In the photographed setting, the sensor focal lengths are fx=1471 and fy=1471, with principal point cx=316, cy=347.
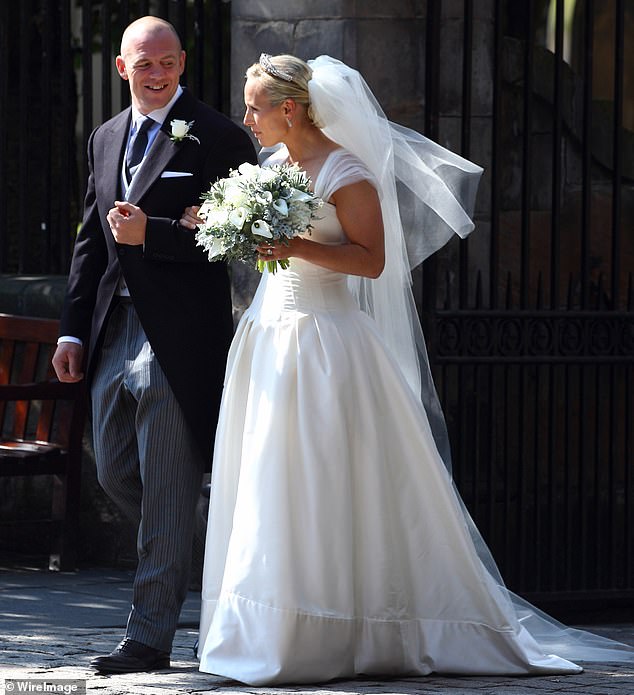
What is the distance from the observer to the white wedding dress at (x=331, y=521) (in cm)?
439

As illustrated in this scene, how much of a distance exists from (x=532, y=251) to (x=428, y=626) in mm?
2474

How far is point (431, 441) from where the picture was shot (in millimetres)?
4699

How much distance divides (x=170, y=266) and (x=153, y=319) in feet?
0.61

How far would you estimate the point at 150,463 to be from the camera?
462 centimetres

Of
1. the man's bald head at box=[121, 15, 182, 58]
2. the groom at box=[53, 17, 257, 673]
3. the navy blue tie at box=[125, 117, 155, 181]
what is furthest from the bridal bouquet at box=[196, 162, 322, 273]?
the man's bald head at box=[121, 15, 182, 58]

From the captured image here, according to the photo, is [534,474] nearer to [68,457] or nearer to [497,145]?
[497,145]

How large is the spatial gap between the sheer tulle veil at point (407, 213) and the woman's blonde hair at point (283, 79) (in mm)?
38

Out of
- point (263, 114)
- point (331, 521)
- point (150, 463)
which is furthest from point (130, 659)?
point (263, 114)

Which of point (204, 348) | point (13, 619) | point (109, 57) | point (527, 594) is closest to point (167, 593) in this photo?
point (204, 348)

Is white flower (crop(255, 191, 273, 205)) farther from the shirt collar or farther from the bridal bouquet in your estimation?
the shirt collar

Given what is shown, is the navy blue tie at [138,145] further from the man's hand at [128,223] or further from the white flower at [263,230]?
the white flower at [263,230]

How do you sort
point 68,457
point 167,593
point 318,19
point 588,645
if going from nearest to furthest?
point 167,593 → point 588,645 → point 318,19 → point 68,457

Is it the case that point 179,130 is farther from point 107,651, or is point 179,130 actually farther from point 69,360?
point 107,651

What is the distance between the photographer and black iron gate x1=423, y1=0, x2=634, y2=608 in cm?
611
